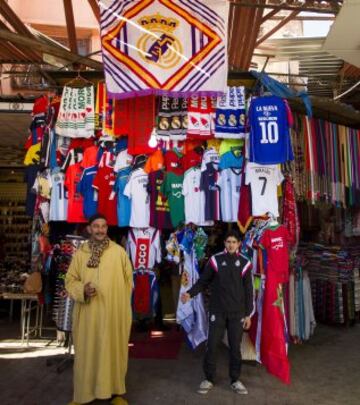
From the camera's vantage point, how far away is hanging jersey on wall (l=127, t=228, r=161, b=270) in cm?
553

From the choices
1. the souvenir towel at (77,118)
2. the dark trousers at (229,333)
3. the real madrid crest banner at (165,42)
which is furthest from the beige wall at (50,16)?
the dark trousers at (229,333)

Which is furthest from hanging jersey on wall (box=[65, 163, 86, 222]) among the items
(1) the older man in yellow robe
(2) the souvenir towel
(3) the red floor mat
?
(3) the red floor mat

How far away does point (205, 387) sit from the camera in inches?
185

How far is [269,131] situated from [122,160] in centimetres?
187

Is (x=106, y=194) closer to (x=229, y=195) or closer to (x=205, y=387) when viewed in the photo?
(x=229, y=195)

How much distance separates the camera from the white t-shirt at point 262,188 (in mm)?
5312

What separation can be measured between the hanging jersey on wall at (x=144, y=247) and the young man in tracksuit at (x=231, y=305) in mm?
944

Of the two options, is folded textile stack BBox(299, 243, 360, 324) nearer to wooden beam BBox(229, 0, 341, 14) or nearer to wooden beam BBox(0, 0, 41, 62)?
wooden beam BBox(229, 0, 341, 14)

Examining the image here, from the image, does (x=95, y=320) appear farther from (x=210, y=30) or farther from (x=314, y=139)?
(x=314, y=139)

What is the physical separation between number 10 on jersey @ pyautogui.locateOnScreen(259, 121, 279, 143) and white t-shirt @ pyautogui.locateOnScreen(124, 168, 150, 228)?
154 cm

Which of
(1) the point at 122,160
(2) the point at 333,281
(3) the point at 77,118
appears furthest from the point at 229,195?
(2) the point at 333,281

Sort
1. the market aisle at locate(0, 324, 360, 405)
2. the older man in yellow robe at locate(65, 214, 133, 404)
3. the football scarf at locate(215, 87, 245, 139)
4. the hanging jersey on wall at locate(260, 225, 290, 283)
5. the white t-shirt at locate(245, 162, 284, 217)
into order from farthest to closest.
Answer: the football scarf at locate(215, 87, 245, 139)
the white t-shirt at locate(245, 162, 284, 217)
the hanging jersey on wall at locate(260, 225, 290, 283)
the market aisle at locate(0, 324, 360, 405)
the older man in yellow robe at locate(65, 214, 133, 404)

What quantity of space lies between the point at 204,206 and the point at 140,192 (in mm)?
822

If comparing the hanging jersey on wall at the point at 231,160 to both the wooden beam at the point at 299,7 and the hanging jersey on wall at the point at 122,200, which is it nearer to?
the hanging jersey on wall at the point at 122,200
